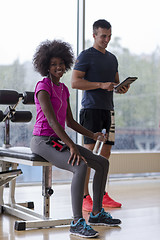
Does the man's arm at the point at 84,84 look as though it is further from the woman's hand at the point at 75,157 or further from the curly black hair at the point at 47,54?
the woman's hand at the point at 75,157

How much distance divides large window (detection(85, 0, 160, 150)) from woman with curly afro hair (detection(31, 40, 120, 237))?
2.11 metres

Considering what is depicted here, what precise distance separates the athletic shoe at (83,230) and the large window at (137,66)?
8.07 feet

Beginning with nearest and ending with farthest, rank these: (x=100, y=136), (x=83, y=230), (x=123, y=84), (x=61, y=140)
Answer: (x=83, y=230)
(x=61, y=140)
(x=100, y=136)
(x=123, y=84)

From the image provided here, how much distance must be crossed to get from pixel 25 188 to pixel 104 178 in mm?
1566

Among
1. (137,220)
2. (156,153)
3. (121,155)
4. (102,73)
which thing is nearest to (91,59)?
(102,73)

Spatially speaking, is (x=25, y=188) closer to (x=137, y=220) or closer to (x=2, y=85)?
(x=2, y=85)

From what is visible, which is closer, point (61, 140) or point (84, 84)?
point (61, 140)

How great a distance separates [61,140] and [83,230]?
0.53 m

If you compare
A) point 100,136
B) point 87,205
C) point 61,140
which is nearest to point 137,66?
point 87,205

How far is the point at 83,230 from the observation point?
2357 mm

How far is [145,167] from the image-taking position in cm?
491

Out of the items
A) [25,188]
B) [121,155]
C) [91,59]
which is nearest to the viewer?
[91,59]

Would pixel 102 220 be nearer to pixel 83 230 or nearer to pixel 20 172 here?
pixel 83 230

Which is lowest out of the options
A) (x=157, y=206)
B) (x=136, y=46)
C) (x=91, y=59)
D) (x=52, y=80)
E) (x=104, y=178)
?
(x=157, y=206)
